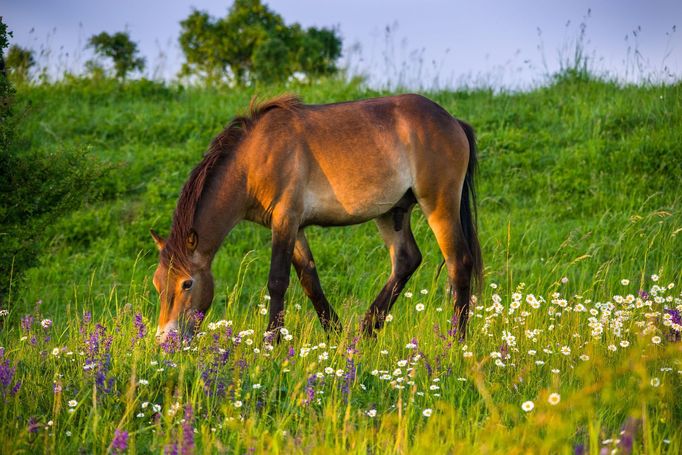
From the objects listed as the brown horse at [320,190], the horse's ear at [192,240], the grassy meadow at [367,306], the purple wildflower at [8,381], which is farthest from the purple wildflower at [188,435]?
the horse's ear at [192,240]

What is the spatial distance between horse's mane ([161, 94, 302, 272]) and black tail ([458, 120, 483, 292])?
1.62m

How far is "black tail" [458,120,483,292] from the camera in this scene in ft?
21.8

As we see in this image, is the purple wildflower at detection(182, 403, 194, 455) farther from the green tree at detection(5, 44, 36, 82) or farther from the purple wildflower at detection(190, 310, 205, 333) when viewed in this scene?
the green tree at detection(5, 44, 36, 82)

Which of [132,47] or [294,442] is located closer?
[294,442]

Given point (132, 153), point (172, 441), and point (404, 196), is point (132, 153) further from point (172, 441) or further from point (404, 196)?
point (172, 441)

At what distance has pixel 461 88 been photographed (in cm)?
1298

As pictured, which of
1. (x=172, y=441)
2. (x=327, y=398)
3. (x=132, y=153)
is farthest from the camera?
(x=132, y=153)

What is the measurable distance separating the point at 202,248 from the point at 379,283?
2.74 metres

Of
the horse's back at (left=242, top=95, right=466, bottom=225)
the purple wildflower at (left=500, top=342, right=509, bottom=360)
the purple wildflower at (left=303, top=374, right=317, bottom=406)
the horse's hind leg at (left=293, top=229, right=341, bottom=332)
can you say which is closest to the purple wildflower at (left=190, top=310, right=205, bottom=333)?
the horse's hind leg at (left=293, top=229, right=341, bottom=332)

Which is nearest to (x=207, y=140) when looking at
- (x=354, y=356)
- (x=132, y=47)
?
(x=354, y=356)

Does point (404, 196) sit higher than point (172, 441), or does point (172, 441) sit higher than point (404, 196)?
point (404, 196)

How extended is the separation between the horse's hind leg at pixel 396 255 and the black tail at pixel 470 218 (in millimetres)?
465

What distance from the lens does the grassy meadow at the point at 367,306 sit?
365cm

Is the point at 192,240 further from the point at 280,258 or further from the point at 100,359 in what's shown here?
the point at 100,359
